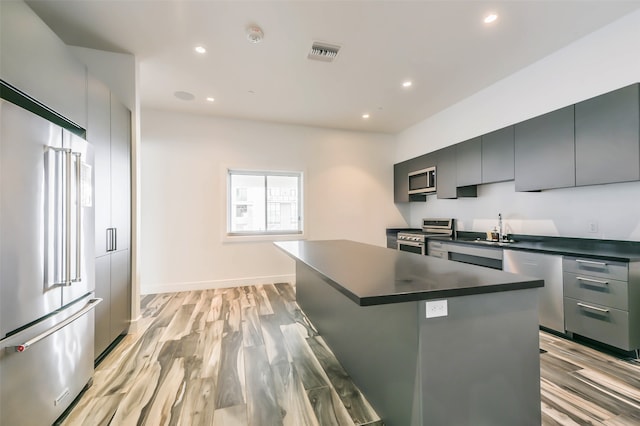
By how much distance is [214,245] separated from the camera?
4.44 metres

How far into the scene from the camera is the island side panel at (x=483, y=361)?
121 centimetres

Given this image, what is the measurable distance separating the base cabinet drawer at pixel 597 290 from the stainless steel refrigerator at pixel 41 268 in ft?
12.5

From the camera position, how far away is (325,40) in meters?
2.54

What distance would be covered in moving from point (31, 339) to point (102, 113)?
1.86m

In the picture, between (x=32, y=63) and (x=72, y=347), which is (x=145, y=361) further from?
(x=32, y=63)

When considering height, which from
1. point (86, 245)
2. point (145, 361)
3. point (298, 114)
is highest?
point (298, 114)

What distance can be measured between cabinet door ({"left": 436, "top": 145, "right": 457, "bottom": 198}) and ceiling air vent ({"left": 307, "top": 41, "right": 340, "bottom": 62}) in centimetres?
231

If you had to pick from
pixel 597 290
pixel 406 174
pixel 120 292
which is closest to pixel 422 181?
pixel 406 174

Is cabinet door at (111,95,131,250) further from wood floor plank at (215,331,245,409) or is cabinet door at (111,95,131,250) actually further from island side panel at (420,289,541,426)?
island side panel at (420,289,541,426)

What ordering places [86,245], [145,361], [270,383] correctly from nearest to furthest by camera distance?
1. [86,245]
2. [270,383]
3. [145,361]

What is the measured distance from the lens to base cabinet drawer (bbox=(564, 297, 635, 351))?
2094 mm

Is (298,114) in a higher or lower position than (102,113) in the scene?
higher

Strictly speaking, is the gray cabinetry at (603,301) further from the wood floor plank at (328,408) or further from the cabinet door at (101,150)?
the cabinet door at (101,150)

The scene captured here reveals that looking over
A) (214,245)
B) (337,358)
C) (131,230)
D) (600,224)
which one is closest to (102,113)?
(131,230)
